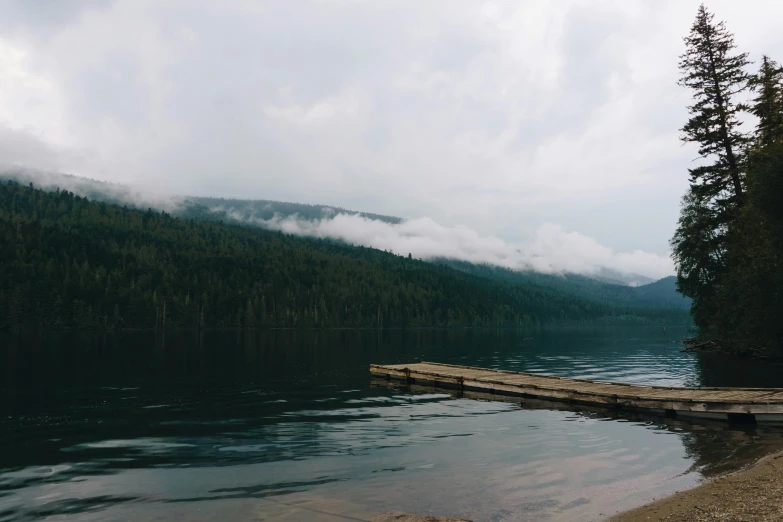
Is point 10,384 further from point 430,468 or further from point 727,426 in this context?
point 727,426

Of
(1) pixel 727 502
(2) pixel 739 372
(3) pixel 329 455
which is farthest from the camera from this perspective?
(2) pixel 739 372

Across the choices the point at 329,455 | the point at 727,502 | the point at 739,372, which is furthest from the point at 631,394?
the point at 739,372

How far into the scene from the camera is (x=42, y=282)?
578ft

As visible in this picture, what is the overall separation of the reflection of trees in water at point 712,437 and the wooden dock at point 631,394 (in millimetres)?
565

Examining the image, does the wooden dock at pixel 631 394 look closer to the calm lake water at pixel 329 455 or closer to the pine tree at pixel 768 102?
the calm lake water at pixel 329 455

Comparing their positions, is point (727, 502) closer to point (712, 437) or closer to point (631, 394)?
point (712, 437)

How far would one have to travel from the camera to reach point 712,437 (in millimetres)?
26391

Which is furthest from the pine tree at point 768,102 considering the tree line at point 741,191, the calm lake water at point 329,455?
the calm lake water at point 329,455

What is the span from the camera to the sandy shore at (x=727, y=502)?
13.9 metres

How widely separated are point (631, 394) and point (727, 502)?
20051mm

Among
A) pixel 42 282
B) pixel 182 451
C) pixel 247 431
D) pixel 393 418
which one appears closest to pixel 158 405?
pixel 247 431

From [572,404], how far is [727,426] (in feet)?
33.0

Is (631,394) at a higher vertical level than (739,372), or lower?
higher

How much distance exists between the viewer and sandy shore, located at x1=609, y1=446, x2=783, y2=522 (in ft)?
45.7
